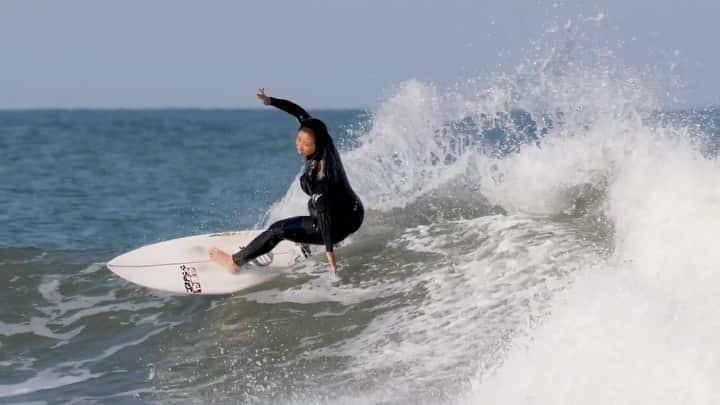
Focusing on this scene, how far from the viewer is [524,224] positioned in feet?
28.4

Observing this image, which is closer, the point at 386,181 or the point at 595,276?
the point at 595,276

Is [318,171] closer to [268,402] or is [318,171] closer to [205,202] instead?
[268,402]

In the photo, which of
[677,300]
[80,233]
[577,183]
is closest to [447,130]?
[577,183]

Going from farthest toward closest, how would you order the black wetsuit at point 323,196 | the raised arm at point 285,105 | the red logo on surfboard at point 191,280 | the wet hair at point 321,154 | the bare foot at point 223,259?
the red logo on surfboard at point 191,280, the bare foot at point 223,259, the raised arm at point 285,105, the black wetsuit at point 323,196, the wet hair at point 321,154

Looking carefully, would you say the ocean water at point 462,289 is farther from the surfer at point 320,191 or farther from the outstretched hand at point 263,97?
the outstretched hand at point 263,97

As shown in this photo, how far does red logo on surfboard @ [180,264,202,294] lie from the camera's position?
9.18 meters

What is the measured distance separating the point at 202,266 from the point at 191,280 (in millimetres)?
170

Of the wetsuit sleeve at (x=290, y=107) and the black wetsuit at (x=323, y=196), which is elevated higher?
the wetsuit sleeve at (x=290, y=107)

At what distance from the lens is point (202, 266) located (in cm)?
921

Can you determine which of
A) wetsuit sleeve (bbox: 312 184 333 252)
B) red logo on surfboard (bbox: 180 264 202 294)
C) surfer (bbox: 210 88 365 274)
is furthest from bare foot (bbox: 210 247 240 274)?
wetsuit sleeve (bbox: 312 184 333 252)

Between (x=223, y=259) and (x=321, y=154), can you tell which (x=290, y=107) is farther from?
(x=223, y=259)

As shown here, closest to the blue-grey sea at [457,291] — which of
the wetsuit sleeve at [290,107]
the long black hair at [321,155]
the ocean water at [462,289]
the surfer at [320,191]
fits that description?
the ocean water at [462,289]

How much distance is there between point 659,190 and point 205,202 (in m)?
13.3

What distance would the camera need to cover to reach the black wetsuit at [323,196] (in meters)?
7.81
